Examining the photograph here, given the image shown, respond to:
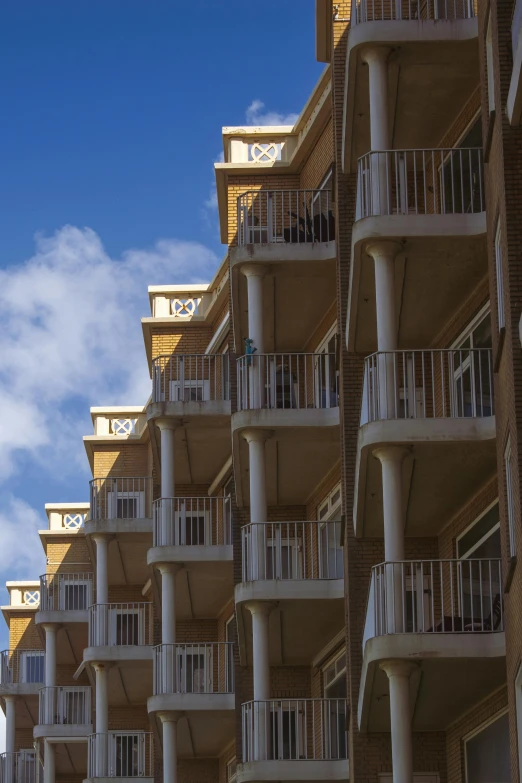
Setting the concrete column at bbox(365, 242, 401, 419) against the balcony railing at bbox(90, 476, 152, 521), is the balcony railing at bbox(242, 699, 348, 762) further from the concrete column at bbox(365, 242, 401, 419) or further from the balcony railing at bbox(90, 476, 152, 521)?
the balcony railing at bbox(90, 476, 152, 521)

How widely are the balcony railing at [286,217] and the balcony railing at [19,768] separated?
83.0ft

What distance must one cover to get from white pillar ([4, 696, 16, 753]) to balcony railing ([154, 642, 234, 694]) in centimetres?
1616

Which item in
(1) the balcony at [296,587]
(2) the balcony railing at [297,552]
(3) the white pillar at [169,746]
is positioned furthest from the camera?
(3) the white pillar at [169,746]

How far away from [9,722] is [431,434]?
35.9 m

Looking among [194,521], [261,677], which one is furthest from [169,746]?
[194,521]

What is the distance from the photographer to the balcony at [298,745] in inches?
1060

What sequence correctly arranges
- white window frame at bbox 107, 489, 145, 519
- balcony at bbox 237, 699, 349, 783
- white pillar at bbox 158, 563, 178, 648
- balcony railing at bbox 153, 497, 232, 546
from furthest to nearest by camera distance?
white window frame at bbox 107, 489, 145, 519 < balcony railing at bbox 153, 497, 232, 546 < white pillar at bbox 158, 563, 178, 648 < balcony at bbox 237, 699, 349, 783

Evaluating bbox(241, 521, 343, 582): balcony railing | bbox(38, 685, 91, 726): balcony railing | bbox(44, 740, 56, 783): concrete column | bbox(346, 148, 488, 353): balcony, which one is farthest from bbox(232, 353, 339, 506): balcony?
bbox(38, 685, 91, 726): balcony railing

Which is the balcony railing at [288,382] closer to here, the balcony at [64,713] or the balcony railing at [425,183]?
the balcony railing at [425,183]

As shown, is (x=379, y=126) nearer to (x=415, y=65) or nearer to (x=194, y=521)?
(x=415, y=65)

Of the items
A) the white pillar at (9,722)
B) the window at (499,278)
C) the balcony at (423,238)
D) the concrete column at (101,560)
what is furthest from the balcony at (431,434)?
the white pillar at (9,722)

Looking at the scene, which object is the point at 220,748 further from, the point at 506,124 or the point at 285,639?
the point at 506,124

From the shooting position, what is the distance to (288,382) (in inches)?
1241

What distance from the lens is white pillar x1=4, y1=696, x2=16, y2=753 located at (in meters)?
53.3
